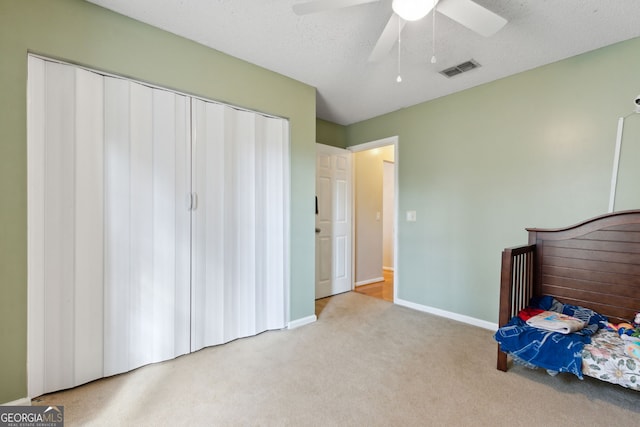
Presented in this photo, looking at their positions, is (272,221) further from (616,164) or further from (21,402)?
(616,164)

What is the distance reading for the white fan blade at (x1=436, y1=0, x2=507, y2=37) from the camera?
56.4 inches

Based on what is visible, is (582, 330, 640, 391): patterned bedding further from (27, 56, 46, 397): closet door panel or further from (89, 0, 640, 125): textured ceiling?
(27, 56, 46, 397): closet door panel

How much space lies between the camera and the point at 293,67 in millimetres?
2547

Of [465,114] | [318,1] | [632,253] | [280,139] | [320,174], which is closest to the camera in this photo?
[318,1]

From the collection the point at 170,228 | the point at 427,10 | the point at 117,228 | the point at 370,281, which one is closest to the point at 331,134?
the point at 370,281

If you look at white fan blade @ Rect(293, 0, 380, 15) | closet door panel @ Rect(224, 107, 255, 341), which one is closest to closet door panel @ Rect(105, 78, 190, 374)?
closet door panel @ Rect(224, 107, 255, 341)

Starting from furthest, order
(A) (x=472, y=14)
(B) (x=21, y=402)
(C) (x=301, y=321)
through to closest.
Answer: (C) (x=301, y=321), (B) (x=21, y=402), (A) (x=472, y=14)

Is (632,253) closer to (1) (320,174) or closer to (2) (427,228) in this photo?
(2) (427,228)

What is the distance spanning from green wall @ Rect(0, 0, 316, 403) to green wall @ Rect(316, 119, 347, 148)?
147 cm

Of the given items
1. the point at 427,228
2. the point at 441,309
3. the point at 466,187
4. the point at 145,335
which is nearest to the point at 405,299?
the point at 441,309

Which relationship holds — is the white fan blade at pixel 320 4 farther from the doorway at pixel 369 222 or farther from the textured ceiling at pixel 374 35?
the doorway at pixel 369 222

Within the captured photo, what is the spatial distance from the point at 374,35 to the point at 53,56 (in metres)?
2.00

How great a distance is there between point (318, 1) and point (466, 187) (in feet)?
7.60

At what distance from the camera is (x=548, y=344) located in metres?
1.76
